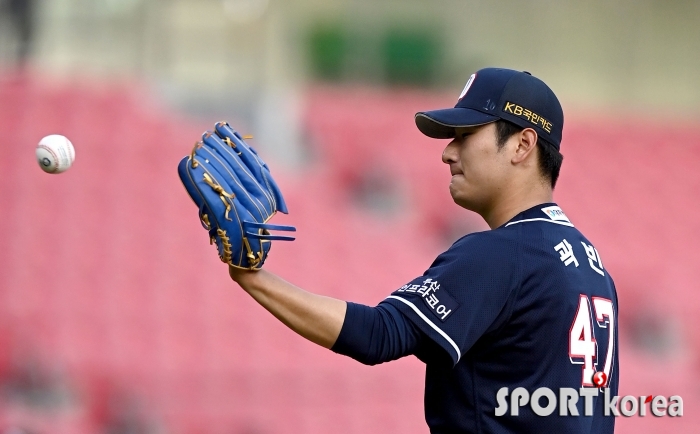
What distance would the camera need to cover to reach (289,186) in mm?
8609

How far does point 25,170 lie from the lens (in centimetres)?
802

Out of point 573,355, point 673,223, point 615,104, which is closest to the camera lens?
point 573,355

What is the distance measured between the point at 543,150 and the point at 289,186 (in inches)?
253

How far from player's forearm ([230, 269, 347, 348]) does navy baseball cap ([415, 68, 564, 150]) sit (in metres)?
0.57

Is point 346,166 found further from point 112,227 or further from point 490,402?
point 490,402

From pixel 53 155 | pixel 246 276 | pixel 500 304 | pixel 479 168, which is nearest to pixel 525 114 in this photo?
pixel 479 168

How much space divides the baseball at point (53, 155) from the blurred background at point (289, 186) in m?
3.25

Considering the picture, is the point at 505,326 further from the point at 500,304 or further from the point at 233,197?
the point at 233,197

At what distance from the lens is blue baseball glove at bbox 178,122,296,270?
1970 millimetres

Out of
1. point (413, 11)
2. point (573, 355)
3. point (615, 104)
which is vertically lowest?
point (573, 355)

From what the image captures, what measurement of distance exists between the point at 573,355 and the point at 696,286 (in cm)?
701

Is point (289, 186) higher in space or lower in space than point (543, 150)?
higher

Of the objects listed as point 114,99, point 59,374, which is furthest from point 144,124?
point 59,374

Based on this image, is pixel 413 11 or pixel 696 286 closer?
pixel 696 286
